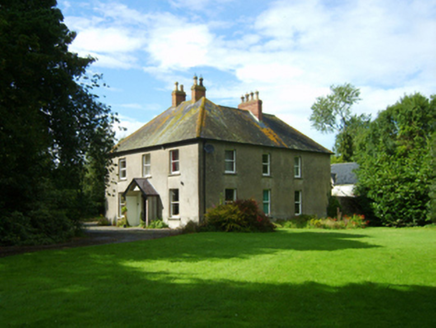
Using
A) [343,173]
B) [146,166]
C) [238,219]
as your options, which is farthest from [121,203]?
[343,173]

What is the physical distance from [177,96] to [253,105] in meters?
6.23

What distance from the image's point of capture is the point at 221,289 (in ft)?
26.3

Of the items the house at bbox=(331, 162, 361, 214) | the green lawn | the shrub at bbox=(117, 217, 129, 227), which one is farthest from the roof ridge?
the house at bbox=(331, 162, 361, 214)

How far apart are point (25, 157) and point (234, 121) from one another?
63.1 ft

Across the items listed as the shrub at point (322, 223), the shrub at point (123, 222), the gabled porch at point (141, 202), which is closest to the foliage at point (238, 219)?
the shrub at point (322, 223)

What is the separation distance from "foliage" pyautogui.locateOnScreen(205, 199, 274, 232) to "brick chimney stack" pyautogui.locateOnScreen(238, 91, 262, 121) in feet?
42.4

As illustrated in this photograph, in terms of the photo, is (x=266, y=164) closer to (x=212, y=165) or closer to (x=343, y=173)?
(x=212, y=165)

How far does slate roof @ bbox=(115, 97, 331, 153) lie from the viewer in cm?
2895

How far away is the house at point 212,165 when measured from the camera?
91.6 feet

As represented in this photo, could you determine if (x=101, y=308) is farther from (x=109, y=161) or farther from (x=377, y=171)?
(x=377, y=171)

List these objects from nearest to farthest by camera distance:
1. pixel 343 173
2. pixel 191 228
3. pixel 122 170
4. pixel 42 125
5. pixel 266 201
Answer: pixel 42 125 → pixel 191 228 → pixel 266 201 → pixel 122 170 → pixel 343 173

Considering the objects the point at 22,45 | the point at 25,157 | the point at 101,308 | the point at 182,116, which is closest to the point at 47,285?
the point at 101,308

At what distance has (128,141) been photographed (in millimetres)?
34281

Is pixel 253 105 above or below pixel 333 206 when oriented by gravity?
above
